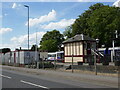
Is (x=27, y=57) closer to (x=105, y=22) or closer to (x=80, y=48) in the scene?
(x=80, y=48)

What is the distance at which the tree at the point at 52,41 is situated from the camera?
Result: 93625mm

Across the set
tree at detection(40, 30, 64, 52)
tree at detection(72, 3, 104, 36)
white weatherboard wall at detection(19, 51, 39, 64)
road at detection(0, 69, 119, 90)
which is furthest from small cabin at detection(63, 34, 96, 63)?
tree at detection(40, 30, 64, 52)

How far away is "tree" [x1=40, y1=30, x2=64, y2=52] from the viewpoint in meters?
93.6

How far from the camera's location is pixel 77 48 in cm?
2820

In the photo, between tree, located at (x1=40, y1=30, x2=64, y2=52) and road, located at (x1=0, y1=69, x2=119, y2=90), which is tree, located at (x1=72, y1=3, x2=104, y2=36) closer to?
tree, located at (x1=40, y1=30, x2=64, y2=52)

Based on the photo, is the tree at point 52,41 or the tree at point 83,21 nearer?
the tree at point 83,21

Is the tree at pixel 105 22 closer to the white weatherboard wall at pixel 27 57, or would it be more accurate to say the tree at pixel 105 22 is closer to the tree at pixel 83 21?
the tree at pixel 83 21

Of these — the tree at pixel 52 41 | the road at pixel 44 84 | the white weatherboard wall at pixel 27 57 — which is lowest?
the road at pixel 44 84

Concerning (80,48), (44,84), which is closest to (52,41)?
(80,48)

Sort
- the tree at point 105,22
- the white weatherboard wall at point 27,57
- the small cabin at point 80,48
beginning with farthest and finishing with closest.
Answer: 1. the tree at point 105,22
2. the white weatherboard wall at point 27,57
3. the small cabin at point 80,48

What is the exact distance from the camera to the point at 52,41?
96.4 metres

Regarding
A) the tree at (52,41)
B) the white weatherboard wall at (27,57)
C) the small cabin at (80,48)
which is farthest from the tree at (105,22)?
the tree at (52,41)

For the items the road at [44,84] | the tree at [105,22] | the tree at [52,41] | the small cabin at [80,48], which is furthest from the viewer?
the tree at [52,41]

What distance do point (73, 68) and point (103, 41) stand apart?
2690 centimetres
